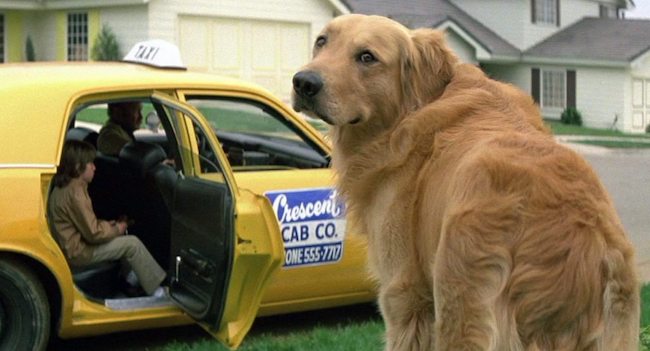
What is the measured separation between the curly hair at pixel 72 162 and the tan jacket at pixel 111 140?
801 millimetres

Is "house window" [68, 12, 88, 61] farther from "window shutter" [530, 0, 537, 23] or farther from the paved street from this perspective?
"window shutter" [530, 0, 537, 23]

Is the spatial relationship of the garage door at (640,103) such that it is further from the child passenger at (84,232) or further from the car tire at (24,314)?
the car tire at (24,314)

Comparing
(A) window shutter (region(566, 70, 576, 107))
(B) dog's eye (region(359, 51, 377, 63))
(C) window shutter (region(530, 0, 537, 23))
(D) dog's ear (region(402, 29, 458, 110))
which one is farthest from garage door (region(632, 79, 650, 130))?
(B) dog's eye (region(359, 51, 377, 63))

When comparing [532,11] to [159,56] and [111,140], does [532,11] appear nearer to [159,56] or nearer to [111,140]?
[111,140]

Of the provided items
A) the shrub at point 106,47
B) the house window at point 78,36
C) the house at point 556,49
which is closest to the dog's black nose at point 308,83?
the shrub at point 106,47

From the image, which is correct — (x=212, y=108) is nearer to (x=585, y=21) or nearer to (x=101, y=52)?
(x=101, y=52)

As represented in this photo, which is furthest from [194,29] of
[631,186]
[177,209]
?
[177,209]

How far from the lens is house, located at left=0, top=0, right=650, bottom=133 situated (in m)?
32.8

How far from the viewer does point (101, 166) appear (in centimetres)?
724

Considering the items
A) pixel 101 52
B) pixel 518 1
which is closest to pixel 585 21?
pixel 518 1

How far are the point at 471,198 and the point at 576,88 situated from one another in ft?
133

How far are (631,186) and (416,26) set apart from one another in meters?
17.8

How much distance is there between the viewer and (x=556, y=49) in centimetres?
4297

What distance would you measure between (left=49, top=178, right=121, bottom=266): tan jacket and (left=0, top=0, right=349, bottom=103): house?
25.5 metres
